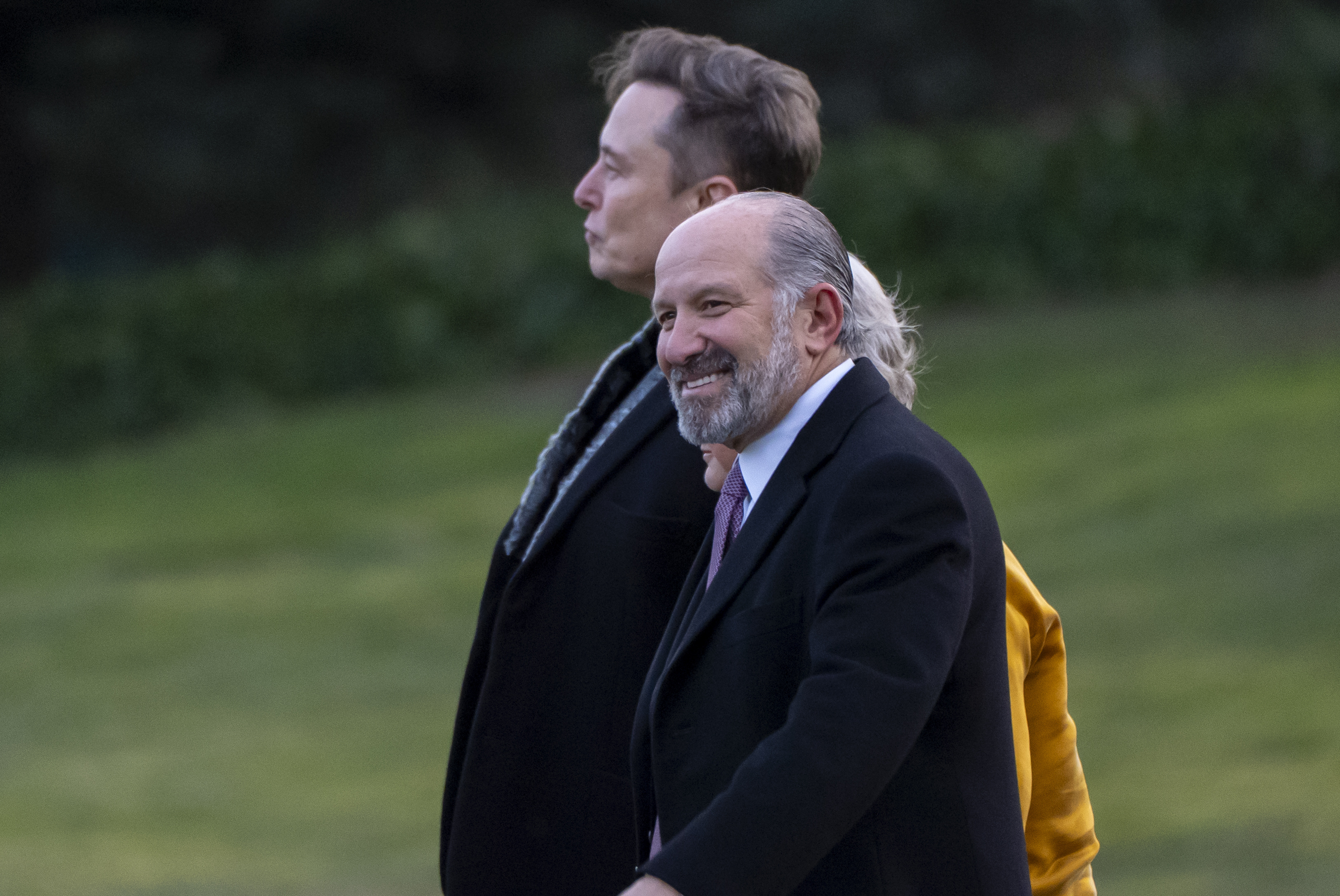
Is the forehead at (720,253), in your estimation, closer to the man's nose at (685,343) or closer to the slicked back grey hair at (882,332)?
the man's nose at (685,343)

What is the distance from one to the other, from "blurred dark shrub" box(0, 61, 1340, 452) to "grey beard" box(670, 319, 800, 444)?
45.7 ft

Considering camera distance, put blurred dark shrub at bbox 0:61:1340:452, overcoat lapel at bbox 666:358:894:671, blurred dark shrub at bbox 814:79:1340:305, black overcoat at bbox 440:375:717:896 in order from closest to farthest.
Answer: overcoat lapel at bbox 666:358:894:671
black overcoat at bbox 440:375:717:896
blurred dark shrub at bbox 814:79:1340:305
blurred dark shrub at bbox 0:61:1340:452

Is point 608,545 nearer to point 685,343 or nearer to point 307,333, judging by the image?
point 685,343

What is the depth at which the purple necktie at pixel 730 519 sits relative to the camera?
2.25 meters

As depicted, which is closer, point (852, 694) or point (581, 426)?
point (852, 694)

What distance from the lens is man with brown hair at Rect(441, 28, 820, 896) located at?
8.75ft

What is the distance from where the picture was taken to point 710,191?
2.83 meters

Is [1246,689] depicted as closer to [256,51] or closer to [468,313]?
[468,313]

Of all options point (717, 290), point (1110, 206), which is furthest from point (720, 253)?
point (1110, 206)

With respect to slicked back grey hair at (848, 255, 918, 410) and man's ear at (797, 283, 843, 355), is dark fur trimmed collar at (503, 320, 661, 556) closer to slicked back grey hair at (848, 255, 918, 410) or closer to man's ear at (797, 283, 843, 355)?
slicked back grey hair at (848, 255, 918, 410)

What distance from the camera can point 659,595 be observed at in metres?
2.64

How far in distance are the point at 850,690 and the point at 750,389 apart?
431 millimetres

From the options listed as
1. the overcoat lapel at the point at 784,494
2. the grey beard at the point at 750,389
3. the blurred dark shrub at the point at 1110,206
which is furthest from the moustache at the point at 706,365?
the blurred dark shrub at the point at 1110,206

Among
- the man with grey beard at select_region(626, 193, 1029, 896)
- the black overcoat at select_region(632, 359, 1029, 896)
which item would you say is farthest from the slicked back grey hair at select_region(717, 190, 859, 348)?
the black overcoat at select_region(632, 359, 1029, 896)
